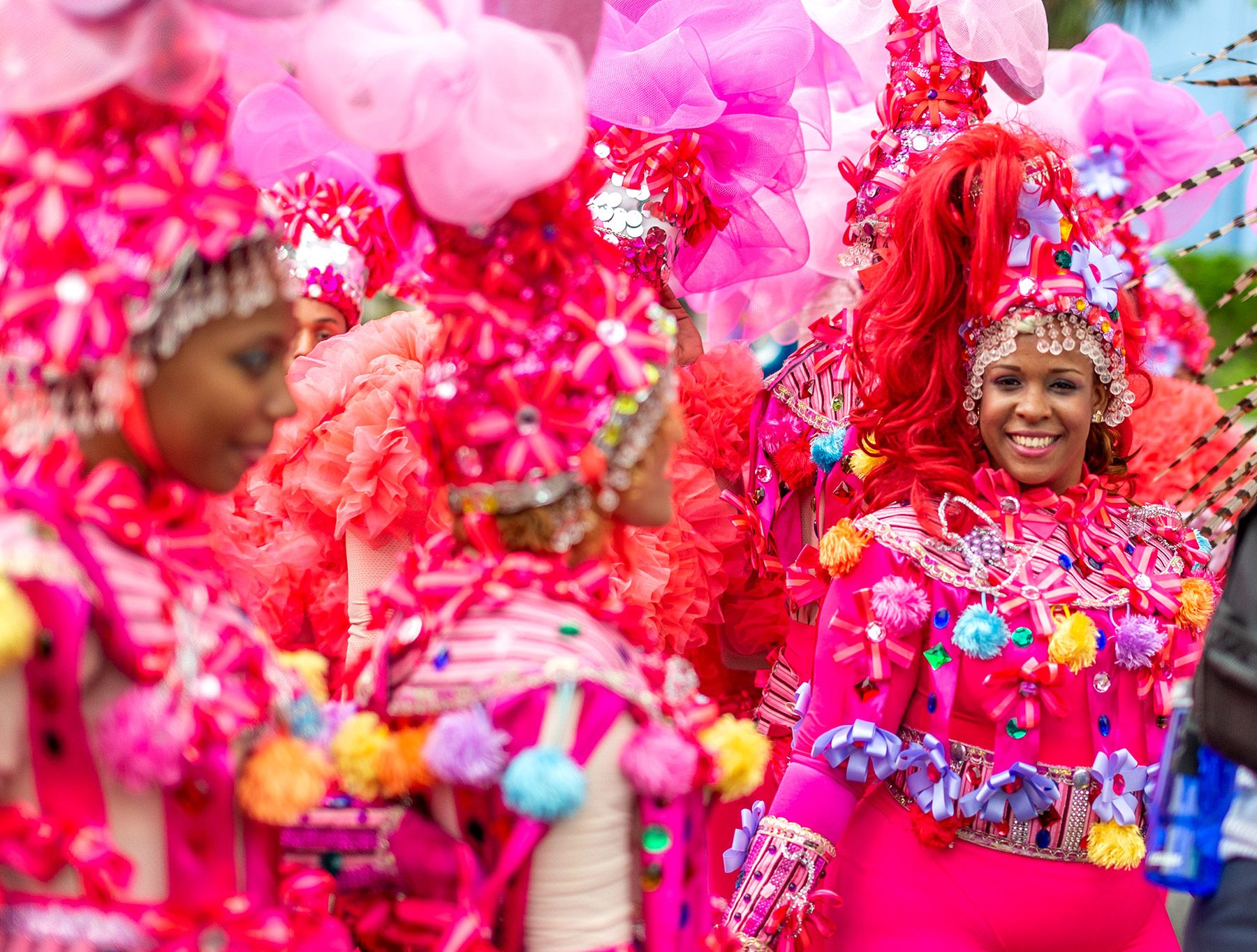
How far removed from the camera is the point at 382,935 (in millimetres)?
1908

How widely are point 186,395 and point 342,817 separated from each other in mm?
627

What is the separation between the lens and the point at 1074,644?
8.38ft

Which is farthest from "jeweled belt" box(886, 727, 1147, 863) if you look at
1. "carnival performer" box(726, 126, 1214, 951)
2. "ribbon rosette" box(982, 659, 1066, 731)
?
"ribbon rosette" box(982, 659, 1066, 731)

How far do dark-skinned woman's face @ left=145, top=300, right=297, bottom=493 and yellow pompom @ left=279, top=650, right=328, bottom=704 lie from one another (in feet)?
0.86

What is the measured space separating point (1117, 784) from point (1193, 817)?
0.70 m

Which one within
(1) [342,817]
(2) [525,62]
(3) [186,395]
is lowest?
(1) [342,817]

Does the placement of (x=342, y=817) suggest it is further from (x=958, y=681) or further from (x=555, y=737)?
(x=958, y=681)

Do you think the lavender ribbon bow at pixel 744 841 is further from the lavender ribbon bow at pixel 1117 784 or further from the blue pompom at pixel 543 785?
the blue pompom at pixel 543 785

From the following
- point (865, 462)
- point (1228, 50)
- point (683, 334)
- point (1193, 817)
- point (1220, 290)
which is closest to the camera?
point (1193, 817)

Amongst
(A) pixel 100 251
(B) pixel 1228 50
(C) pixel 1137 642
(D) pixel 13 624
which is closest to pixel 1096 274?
(B) pixel 1228 50

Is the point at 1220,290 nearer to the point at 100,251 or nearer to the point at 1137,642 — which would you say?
the point at 1137,642

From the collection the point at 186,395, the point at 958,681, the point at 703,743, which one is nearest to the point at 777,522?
the point at 958,681

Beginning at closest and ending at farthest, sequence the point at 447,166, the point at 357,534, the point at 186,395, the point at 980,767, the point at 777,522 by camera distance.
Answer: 1. the point at 186,395
2. the point at 447,166
3. the point at 980,767
4. the point at 357,534
5. the point at 777,522

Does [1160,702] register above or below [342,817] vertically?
below
